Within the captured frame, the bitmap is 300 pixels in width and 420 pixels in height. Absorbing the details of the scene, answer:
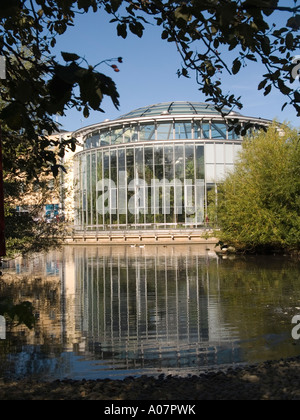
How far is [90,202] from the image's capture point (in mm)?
46938

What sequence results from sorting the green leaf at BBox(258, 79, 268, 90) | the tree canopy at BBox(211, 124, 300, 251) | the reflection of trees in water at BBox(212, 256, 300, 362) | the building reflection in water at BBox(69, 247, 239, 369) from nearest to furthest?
the green leaf at BBox(258, 79, 268, 90), the building reflection in water at BBox(69, 247, 239, 369), the reflection of trees in water at BBox(212, 256, 300, 362), the tree canopy at BBox(211, 124, 300, 251)

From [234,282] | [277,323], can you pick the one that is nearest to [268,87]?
[277,323]

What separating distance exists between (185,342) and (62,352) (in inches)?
77.5

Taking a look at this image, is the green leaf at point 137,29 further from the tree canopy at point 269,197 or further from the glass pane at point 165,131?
the glass pane at point 165,131

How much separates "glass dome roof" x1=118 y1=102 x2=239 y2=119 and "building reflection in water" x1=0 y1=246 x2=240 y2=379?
30.8 m

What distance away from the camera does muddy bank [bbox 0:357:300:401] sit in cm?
415

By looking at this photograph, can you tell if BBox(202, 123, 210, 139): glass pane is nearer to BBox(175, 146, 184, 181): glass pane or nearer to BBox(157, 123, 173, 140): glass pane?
BBox(175, 146, 184, 181): glass pane

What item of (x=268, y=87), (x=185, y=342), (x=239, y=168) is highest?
(x=239, y=168)

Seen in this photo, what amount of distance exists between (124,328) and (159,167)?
35622 mm

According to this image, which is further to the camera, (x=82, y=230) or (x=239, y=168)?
(x=82, y=230)

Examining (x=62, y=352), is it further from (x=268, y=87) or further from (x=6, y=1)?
(x=6, y=1)

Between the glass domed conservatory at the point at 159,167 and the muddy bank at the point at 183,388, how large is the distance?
3657 cm

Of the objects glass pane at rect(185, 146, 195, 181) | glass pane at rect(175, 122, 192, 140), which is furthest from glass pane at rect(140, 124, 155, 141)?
glass pane at rect(185, 146, 195, 181)

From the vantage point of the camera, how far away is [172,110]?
45844 mm
